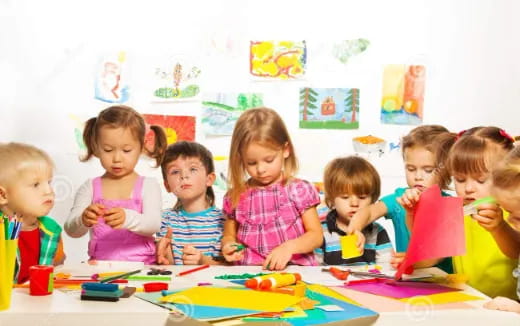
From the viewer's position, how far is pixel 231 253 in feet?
5.32

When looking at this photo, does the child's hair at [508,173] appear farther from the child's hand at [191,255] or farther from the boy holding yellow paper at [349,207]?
the child's hand at [191,255]

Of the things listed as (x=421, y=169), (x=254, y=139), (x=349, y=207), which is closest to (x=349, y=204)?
(x=349, y=207)

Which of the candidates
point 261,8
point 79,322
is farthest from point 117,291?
point 261,8

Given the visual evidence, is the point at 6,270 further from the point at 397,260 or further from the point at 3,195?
the point at 397,260

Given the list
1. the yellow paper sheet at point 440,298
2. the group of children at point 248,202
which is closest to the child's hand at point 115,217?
the group of children at point 248,202

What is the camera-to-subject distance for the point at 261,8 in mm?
2311

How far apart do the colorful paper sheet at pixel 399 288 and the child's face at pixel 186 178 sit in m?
0.78

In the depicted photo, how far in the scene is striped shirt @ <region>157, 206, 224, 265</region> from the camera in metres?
1.83

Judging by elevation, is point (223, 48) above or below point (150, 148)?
above

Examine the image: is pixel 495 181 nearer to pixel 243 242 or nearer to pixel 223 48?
pixel 243 242

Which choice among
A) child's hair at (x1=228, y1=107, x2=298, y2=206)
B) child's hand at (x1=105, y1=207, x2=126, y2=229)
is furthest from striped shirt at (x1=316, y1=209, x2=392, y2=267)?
child's hand at (x1=105, y1=207, x2=126, y2=229)

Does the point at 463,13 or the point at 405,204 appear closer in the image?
the point at 405,204

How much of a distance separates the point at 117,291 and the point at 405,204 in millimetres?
646

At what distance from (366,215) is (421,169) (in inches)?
10.1
